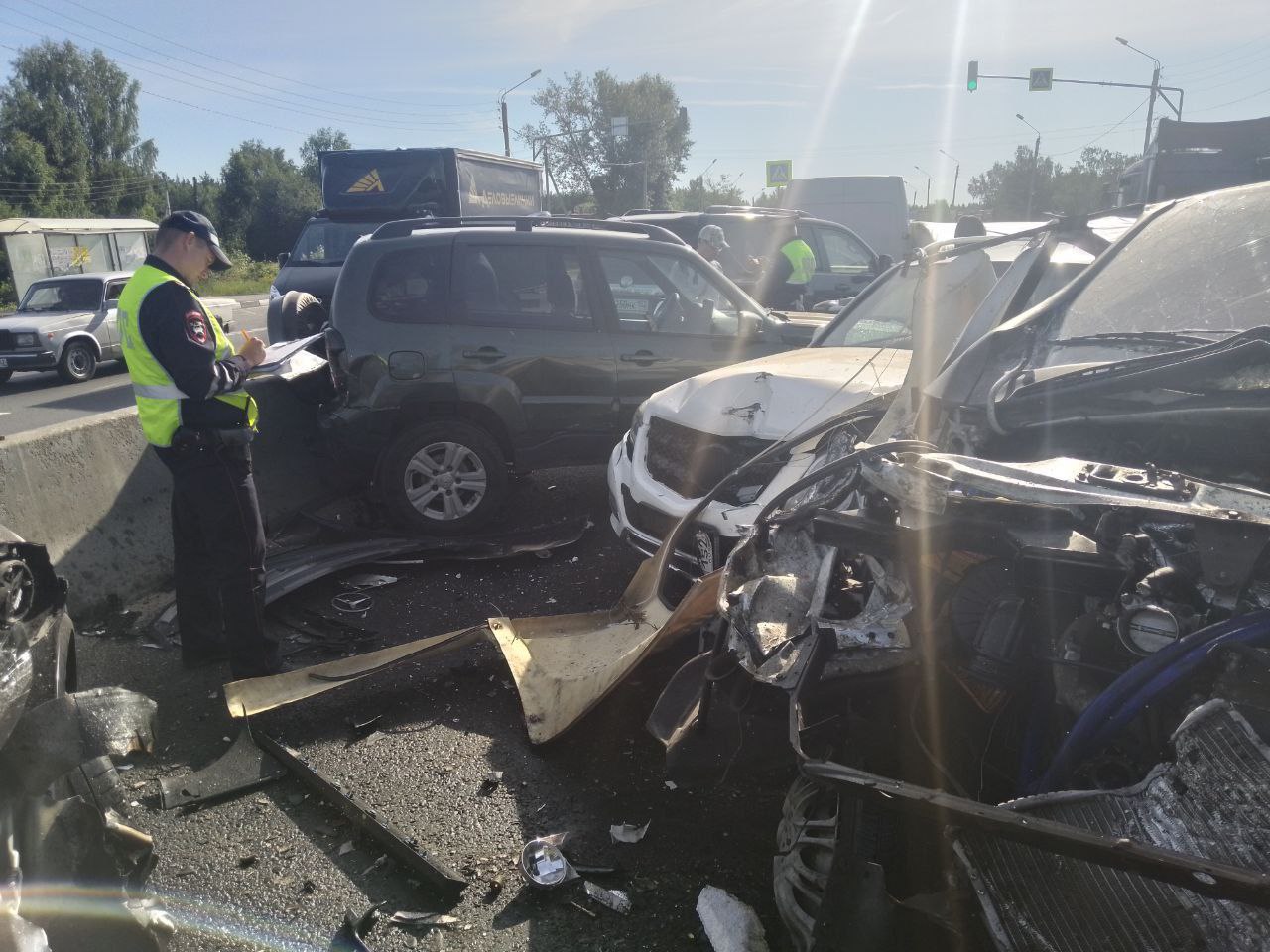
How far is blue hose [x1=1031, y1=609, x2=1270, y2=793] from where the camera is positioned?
1871 millimetres

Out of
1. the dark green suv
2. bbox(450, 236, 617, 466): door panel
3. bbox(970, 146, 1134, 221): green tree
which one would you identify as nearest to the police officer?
the dark green suv

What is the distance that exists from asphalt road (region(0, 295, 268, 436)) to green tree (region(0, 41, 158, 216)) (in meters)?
37.1

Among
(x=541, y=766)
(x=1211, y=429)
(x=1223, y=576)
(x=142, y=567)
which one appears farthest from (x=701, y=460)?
(x=142, y=567)

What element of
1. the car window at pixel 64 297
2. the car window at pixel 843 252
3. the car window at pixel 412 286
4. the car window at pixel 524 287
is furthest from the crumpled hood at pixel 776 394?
the car window at pixel 64 297

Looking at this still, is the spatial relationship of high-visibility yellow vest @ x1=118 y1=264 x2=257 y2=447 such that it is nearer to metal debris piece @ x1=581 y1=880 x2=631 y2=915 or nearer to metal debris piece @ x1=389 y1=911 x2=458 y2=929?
metal debris piece @ x1=389 y1=911 x2=458 y2=929

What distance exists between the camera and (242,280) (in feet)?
141

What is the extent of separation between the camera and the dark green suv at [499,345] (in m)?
5.82

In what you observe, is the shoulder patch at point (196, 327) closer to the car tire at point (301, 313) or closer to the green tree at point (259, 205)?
the car tire at point (301, 313)

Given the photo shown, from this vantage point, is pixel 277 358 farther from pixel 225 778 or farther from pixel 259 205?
pixel 259 205

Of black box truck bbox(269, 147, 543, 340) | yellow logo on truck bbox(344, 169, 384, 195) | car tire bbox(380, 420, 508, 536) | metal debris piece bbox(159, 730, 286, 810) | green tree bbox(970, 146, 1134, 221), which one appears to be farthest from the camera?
green tree bbox(970, 146, 1134, 221)

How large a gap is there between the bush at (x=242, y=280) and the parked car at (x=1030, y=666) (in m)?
36.6

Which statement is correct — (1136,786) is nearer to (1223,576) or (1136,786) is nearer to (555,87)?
(1223,576)

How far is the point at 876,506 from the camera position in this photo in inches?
96.9

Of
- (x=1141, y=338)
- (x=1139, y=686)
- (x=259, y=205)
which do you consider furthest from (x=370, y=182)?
(x=259, y=205)
